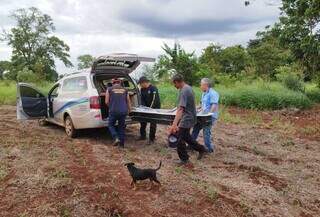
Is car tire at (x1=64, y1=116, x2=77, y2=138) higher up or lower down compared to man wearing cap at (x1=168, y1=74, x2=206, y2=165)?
lower down

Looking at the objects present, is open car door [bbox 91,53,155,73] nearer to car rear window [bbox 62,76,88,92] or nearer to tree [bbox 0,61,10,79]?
car rear window [bbox 62,76,88,92]

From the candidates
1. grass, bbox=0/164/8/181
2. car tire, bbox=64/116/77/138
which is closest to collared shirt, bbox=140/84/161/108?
car tire, bbox=64/116/77/138

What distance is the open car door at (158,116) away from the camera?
9148 mm

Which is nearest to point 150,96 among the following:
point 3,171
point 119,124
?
point 119,124

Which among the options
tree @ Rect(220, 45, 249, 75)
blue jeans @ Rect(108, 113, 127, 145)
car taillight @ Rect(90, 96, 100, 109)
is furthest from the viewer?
tree @ Rect(220, 45, 249, 75)

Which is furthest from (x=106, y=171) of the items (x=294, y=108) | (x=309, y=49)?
(x=309, y=49)

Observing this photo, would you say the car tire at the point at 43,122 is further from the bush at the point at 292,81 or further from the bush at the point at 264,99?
the bush at the point at 292,81

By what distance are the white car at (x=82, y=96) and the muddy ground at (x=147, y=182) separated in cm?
50

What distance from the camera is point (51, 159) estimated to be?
8.82 m

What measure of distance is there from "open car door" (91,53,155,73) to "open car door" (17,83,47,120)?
2.60 m

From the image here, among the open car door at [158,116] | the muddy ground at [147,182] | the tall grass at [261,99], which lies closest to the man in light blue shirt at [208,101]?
the open car door at [158,116]

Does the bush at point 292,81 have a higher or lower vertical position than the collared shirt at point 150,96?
lower

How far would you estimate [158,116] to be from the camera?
9727 millimetres

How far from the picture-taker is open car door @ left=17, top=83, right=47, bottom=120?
40.4ft
